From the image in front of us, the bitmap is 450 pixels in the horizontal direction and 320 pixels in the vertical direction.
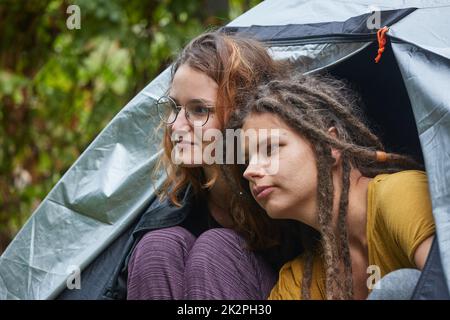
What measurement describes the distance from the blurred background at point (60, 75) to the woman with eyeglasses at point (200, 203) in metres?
1.16

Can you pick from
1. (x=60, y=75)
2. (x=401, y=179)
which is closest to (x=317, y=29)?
(x=401, y=179)

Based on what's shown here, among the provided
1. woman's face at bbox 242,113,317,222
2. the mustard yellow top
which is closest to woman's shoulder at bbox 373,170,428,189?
the mustard yellow top

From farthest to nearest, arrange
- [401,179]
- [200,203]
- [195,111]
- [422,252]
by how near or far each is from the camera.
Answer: [200,203] → [195,111] → [401,179] → [422,252]

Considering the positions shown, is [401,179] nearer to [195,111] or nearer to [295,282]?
[295,282]

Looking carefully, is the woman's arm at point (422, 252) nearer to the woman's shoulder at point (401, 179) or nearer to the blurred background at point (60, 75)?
the woman's shoulder at point (401, 179)

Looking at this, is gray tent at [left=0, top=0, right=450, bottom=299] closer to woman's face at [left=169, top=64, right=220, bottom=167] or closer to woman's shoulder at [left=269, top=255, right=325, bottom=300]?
woman's face at [left=169, top=64, right=220, bottom=167]

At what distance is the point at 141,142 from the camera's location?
1.72m

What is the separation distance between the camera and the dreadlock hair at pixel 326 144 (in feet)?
4.48

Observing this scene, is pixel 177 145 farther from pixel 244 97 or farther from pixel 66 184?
pixel 66 184

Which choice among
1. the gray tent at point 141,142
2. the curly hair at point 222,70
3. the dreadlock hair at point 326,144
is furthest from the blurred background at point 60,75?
the dreadlock hair at point 326,144

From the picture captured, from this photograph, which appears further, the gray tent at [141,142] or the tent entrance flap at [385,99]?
the tent entrance flap at [385,99]

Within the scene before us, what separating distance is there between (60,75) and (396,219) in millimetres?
2108

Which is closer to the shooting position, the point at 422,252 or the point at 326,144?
the point at 422,252

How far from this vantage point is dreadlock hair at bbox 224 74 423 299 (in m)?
1.37
